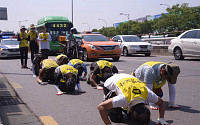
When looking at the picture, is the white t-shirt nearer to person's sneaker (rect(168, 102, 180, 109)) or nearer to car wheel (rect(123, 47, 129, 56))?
person's sneaker (rect(168, 102, 180, 109))

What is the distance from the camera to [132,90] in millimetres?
3580

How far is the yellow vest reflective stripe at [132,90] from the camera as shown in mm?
3530

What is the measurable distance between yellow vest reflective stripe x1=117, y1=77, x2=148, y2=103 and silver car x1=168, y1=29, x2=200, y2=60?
37.8 feet

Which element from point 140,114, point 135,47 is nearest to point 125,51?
point 135,47

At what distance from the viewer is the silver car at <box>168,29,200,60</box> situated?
14417 millimetres

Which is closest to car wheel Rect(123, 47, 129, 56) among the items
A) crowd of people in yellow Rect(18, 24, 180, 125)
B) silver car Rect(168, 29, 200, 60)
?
silver car Rect(168, 29, 200, 60)

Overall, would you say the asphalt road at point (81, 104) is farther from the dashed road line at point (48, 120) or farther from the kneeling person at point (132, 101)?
the kneeling person at point (132, 101)

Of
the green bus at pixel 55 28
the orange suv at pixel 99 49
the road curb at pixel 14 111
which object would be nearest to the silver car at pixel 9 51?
the green bus at pixel 55 28

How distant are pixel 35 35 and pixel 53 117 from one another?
27.6 feet

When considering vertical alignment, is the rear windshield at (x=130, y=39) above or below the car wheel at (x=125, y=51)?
above

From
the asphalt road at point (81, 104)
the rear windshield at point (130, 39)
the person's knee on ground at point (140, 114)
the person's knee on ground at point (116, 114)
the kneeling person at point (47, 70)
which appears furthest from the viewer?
the rear windshield at point (130, 39)

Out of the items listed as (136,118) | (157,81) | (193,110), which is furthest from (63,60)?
(136,118)

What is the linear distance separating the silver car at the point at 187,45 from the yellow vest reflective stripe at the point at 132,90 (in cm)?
1152

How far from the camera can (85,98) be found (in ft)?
20.0
